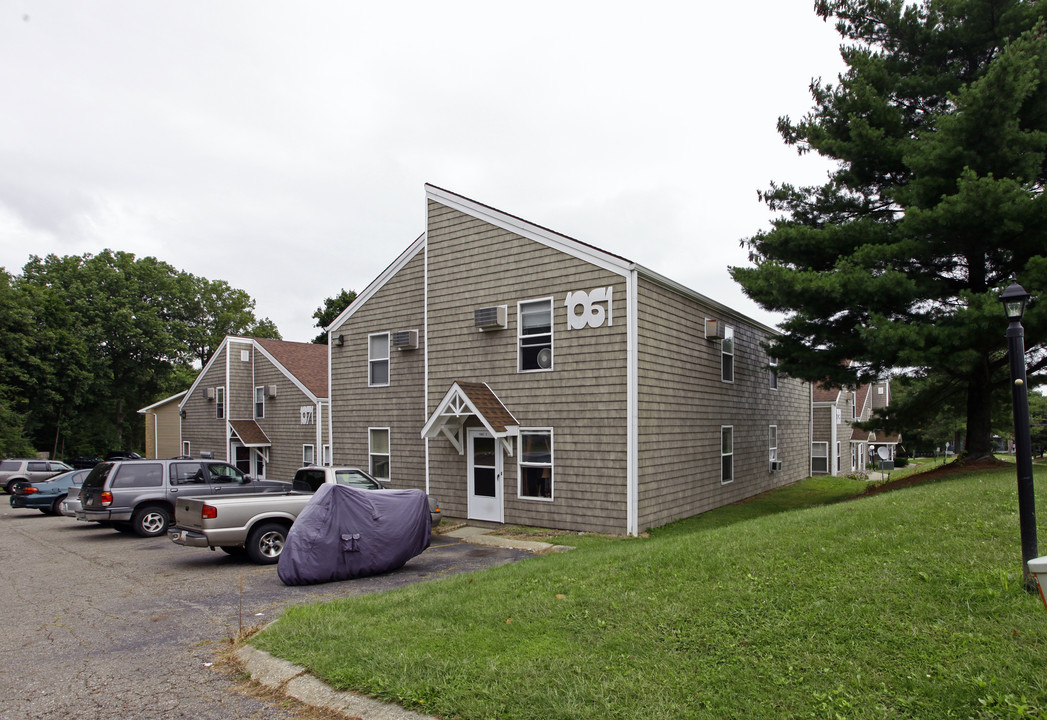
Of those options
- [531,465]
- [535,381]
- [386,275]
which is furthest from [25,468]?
[535,381]

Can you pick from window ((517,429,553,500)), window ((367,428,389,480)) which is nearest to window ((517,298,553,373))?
window ((517,429,553,500))

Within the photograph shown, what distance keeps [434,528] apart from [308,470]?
2.90 meters

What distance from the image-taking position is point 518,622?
5.84 metres

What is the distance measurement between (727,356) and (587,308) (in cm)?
604

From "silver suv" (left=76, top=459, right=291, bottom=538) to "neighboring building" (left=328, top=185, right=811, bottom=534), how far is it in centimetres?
376

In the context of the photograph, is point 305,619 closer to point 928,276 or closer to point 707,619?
point 707,619

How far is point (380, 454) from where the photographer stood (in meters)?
16.7

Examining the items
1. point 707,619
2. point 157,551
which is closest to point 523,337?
point 157,551

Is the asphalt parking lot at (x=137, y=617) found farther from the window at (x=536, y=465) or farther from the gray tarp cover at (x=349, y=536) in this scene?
the window at (x=536, y=465)

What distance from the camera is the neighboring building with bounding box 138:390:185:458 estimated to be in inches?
1342

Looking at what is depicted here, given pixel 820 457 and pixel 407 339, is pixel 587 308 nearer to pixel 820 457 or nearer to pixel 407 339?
pixel 407 339

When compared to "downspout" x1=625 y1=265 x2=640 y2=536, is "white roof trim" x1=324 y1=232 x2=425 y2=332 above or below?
above

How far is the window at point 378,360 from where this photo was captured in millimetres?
16758

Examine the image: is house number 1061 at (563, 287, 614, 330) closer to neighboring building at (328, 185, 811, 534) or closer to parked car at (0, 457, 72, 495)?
neighboring building at (328, 185, 811, 534)
